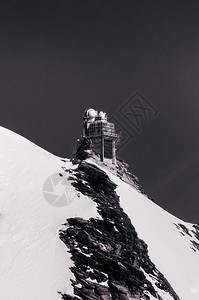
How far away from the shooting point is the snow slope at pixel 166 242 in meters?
92.0

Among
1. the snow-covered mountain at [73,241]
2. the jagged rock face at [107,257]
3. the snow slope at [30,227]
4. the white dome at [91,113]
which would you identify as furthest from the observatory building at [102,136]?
the jagged rock face at [107,257]

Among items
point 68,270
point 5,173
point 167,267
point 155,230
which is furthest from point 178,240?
point 68,270

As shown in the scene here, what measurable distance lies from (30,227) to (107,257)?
1093 cm

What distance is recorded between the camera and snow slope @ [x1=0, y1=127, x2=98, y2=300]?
204 feet

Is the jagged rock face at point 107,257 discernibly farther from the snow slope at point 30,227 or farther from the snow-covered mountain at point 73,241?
the snow slope at point 30,227

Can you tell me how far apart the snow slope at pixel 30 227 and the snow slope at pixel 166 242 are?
715 inches

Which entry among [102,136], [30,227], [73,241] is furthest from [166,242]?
[102,136]

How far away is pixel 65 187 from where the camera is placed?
88938 millimetres

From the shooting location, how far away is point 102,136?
143 m

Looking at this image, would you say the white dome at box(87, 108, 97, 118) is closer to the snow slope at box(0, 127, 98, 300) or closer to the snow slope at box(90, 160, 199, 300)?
the snow slope at box(90, 160, 199, 300)

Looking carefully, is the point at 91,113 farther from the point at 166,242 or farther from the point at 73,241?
the point at 73,241

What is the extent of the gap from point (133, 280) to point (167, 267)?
23.5m

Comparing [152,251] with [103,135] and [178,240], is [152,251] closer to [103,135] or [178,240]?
[178,240]

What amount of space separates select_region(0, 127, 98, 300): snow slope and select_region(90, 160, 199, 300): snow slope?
18.2 m
